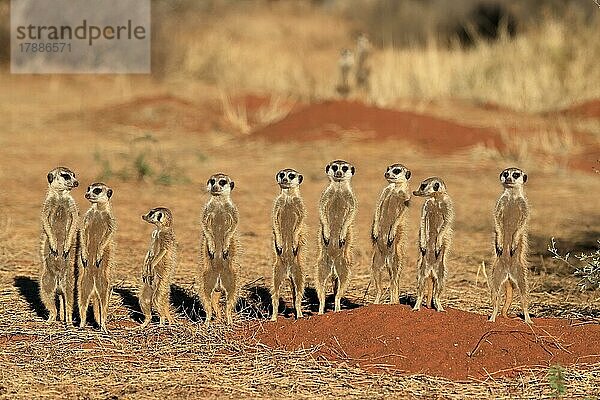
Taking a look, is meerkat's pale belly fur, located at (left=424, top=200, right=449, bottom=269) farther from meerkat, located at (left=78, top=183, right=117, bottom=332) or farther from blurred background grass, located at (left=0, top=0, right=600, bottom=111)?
blurred background grass, located at (left=0, top=0, right=600, bottom=111)

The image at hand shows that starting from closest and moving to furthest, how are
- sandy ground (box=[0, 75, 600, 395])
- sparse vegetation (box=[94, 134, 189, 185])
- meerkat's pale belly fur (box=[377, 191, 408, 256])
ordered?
meerkat's pale belly fur (box=[377, 191, 408, 256])
sandy ground (box=[0, 75, 600, 395])
sparse vegetation (box=[94, 134, 189, 185])

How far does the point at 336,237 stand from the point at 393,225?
0.43 meters

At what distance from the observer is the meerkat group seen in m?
7.49

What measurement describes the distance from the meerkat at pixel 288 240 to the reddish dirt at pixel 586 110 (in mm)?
15085

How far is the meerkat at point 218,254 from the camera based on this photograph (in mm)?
7609

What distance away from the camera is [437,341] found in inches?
273

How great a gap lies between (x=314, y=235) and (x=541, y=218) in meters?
3.12

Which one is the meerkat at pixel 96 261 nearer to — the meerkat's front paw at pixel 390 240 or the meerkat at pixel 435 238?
the meerkat's front paw at pixel 390 240

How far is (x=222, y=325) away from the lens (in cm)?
759

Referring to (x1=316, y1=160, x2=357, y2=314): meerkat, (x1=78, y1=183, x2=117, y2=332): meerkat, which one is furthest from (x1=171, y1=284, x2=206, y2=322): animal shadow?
(x1=316, y1=160, x2=357, y2=314): meerkat

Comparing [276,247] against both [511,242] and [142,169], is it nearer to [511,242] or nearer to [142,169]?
[511,242]

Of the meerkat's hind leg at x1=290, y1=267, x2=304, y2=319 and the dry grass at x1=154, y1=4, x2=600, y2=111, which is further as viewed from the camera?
the dry grass at x1=154, y1=4, x2=600, y2=111

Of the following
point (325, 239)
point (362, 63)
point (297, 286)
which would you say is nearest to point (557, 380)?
point (297, 286)

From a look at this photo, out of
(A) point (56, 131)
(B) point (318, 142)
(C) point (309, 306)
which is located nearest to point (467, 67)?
(B) point (318, 142)
